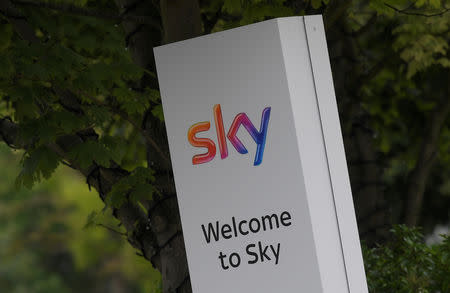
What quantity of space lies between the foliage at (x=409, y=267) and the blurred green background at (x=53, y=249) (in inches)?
924

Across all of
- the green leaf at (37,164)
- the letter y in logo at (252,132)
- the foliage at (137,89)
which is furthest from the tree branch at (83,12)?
the letter y in logo at (252,132)

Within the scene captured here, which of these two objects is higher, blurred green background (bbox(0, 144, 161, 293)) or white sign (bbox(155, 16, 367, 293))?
white sign (bbox(155, 16, 367, 293))

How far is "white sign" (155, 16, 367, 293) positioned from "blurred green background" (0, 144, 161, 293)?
2518 cm

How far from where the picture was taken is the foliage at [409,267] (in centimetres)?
488

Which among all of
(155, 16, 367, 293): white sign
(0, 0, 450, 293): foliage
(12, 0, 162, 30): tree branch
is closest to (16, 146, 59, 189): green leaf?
(0, 0, 450, 293): foliage

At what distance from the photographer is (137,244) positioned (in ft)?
15.1

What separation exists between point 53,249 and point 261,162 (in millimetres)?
30717

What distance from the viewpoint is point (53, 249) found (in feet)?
108

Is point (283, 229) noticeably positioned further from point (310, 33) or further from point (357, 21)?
point (357, 21)

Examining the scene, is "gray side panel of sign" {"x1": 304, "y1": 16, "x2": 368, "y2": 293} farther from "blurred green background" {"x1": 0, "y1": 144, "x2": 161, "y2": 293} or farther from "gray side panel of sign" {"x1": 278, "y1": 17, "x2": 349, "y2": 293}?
"blurred green background" {"x1": 0, "y1": 144, "x2": 161, "y2": 293}

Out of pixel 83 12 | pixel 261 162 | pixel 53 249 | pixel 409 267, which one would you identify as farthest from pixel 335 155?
pixel 53 249

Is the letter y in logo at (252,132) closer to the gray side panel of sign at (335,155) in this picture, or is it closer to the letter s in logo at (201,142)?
the letter s in logo at (201,142)

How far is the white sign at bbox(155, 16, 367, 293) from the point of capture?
10.4ft

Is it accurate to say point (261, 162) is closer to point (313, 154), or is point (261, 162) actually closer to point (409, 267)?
point (313, 154)
